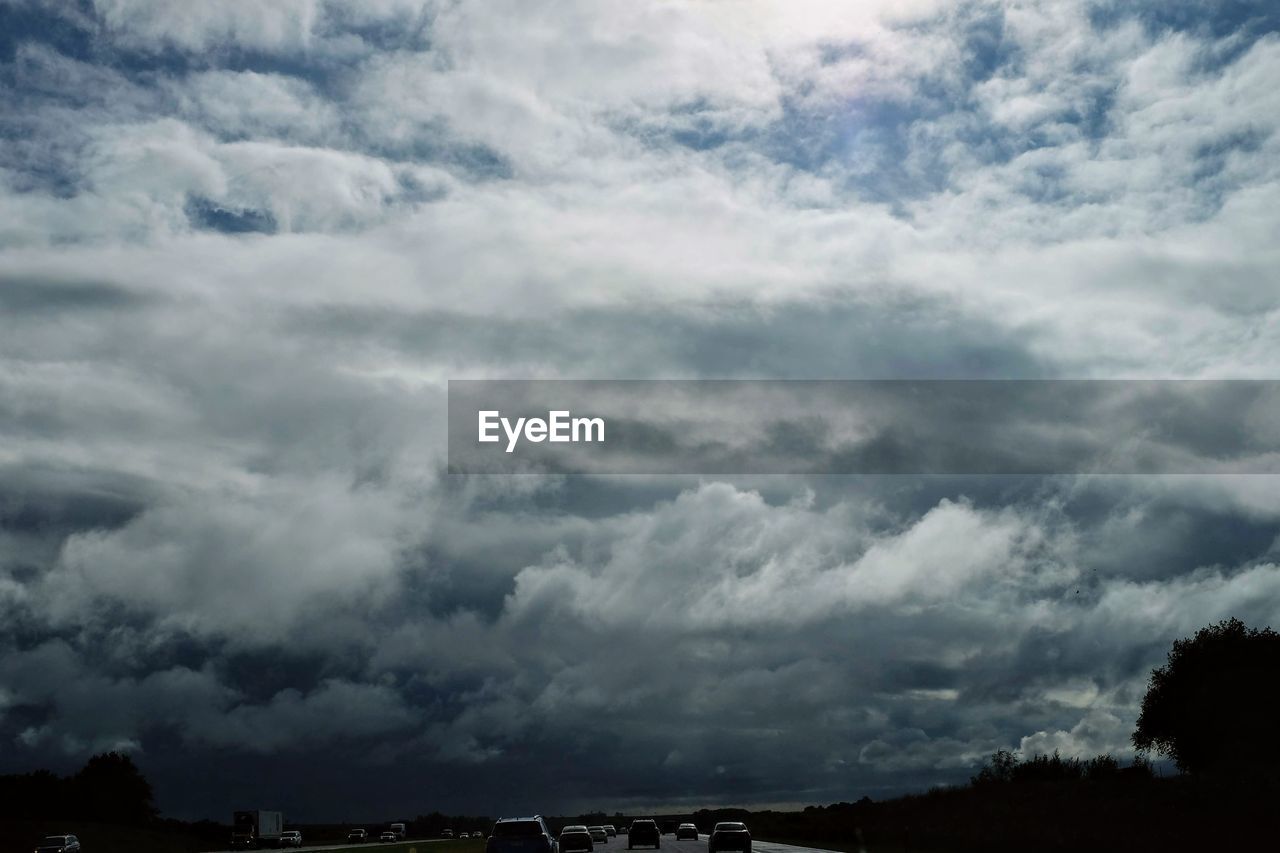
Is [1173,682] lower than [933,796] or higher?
higher

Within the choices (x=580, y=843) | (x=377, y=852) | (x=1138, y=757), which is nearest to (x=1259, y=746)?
(x=1138, y=757)

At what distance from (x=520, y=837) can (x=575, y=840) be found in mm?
40490

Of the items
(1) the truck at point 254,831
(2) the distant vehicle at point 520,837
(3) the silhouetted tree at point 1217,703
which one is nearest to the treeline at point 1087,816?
(3) the silhouetted tree at point 1217,703

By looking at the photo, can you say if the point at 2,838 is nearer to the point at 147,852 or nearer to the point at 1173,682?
the point at 147,852

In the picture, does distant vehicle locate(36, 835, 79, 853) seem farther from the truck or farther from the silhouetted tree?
the silhouetted tree

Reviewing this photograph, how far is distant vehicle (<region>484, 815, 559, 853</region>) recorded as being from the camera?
47.1 metres

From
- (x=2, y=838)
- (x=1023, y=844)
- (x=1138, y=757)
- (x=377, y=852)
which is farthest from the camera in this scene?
(x=2, y=838)

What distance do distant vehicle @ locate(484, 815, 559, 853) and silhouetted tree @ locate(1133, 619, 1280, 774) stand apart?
8350 centimetres

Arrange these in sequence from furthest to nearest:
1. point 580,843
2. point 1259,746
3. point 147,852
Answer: point 147,852 < point 1259,746 < point 580,843

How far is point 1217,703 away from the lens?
396 ft

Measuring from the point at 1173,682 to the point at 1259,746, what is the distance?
12481mm

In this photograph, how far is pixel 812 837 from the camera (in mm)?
134750

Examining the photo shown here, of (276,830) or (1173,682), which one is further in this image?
(276,830)

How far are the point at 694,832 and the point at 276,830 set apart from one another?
43.8 meters
